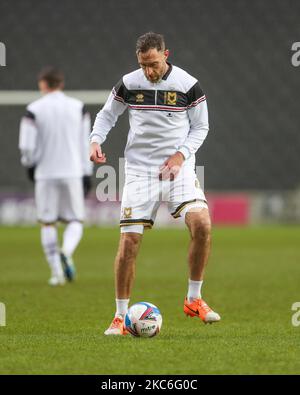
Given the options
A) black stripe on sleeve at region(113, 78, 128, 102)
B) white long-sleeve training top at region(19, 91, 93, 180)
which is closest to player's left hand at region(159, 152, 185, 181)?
black stripe on sleeve at region(113, 78, 128, 102)

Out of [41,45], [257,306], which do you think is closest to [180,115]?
[257,306]

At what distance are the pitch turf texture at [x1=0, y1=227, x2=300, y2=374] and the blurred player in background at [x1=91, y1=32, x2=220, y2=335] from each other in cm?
49

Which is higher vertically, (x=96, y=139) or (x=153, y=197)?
(x=96, y=139)

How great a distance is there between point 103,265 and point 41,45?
12.3m

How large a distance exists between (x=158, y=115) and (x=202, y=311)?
147cm

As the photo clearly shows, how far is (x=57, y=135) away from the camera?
11.8 metres

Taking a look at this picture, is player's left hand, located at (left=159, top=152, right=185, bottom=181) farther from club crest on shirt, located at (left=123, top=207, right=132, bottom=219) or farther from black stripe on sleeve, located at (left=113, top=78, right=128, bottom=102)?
black stripe on sleeve, located at (left=113, top=78, right=128, bottom=102)

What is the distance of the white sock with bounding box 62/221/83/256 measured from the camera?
449 inches

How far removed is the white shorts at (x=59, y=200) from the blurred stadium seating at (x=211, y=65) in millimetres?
12240

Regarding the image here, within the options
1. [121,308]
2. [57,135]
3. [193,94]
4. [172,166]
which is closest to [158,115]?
[193,94]

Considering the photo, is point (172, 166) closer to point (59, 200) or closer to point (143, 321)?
point (143, 321)

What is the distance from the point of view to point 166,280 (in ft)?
39.1

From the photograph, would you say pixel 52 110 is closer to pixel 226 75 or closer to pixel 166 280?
pixel 166 280

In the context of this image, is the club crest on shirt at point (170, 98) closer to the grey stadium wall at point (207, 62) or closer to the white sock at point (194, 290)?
the white sock at point (194, 290)
